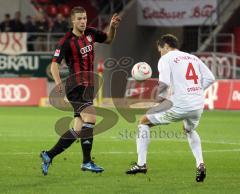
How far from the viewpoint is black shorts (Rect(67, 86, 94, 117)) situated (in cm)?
1198

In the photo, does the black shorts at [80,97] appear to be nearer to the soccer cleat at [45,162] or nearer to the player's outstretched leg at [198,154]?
the soccer cleat at [45,162]

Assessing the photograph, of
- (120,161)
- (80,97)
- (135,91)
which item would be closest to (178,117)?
(80,97)

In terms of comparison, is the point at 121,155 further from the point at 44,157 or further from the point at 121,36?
the point at 121,36

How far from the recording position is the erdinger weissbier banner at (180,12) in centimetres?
3338

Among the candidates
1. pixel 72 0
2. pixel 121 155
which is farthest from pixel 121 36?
pixel 121 155

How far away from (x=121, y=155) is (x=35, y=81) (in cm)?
1523

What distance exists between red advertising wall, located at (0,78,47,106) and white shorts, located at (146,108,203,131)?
59.0 ft

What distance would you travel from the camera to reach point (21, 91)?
2898 cm

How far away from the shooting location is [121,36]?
1374 inches

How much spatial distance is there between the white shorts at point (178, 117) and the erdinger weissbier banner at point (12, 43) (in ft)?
71.3

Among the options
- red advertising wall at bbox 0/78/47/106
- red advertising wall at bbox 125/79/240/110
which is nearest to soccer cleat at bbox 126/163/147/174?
red advertising wall at bbox 125/79/240/110

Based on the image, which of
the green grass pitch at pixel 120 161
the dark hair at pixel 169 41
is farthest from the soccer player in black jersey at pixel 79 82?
the dark hair at pixel 169 41

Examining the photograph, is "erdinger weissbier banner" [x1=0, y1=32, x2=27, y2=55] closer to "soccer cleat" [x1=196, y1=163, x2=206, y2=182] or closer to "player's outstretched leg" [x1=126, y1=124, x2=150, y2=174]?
"player's outstretched leg" [x1=126, y1=124, x2=150, y2=174]

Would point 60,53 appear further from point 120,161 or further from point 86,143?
point 120,161
